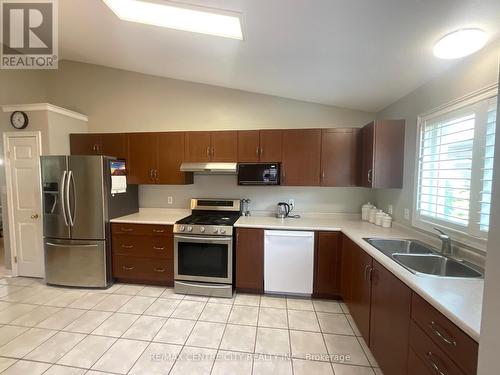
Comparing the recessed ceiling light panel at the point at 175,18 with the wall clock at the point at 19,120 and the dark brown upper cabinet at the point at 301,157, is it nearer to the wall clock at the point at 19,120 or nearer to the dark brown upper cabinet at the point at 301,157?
the dark brown upper cabinet at the point at 301,157

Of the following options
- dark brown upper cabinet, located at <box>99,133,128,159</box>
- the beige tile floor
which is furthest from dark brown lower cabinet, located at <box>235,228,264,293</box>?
dark brown upper cabinet, located at <box>99,133,128,159</box>

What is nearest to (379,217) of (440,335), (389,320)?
(389,320)

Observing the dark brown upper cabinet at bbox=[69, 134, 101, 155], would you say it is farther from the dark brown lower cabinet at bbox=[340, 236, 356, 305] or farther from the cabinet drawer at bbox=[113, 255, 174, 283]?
the dark brown lower cabinet at bbox=[340, 236, 356, 305]

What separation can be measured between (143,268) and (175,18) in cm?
285

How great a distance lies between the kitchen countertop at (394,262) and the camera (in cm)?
103

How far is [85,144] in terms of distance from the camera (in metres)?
3.38

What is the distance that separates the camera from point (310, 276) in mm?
2750

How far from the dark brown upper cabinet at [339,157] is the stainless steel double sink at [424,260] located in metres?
0.99

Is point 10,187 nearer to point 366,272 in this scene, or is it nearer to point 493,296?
point 366,272

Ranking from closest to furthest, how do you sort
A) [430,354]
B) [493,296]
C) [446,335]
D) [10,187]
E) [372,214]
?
[493,296], [446,335], [430,354], [372,214], [10,187]

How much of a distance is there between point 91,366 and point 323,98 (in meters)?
3.59

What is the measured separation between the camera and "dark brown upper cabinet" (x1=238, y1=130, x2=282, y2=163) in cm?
305

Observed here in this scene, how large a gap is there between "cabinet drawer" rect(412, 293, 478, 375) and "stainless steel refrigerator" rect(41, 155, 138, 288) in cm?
327

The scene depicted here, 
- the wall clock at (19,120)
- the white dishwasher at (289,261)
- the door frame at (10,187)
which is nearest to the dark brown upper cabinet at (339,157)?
the white dishwasher at (289,261)
